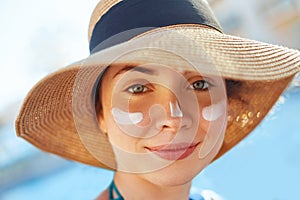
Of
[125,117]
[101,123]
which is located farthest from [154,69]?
[101,123]

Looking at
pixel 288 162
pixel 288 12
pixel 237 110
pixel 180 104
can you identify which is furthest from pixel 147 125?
pixel 288 12

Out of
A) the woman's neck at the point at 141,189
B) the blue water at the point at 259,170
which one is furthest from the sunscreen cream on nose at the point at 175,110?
the blue water at the point at 259,170

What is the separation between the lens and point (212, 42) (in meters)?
0.92

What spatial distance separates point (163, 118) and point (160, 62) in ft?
0.42

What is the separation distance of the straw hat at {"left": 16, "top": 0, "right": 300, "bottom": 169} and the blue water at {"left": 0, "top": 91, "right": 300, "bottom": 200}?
135cm

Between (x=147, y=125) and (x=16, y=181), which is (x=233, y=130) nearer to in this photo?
(x=147, y=125)

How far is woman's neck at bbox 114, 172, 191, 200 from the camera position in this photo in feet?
3.54

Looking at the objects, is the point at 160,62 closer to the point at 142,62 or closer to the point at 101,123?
the point at 142,62

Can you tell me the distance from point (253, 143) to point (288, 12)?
2.41 metres

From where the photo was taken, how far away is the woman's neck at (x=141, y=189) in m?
1.08

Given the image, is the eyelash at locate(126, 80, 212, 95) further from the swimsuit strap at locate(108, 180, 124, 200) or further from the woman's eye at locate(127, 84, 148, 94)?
the swimsuit strap at locate(108, 180, 124, 200)

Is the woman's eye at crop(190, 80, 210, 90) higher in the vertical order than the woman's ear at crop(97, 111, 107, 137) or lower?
higher

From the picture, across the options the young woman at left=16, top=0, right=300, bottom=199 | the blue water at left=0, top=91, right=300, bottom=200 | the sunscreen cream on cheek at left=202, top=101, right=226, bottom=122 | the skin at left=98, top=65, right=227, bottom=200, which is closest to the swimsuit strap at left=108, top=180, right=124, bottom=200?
the young woman at left=16, top=0, right=300, bottom=199

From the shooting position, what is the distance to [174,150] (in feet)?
3.01
